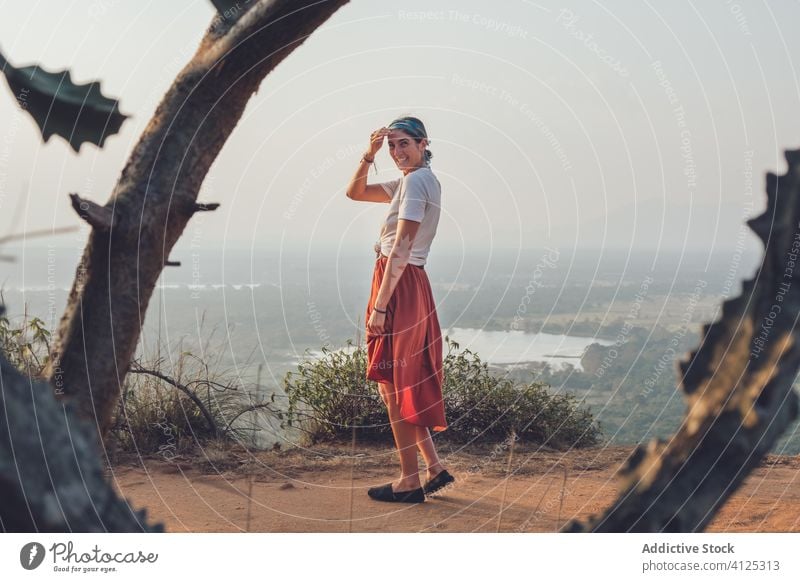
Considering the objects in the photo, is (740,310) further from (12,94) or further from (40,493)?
(12,94)

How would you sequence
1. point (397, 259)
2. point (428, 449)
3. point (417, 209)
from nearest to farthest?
point (417, 209)
point (397, 259)
point (428, 449)

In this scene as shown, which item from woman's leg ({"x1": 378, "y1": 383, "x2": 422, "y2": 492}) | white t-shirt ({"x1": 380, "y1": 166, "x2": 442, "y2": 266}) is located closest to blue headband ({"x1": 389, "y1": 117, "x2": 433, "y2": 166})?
white t-shirt ({"x1": 380, "y1": 166, "x2": 442, "y2": 266})

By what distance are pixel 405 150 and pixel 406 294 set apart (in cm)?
87

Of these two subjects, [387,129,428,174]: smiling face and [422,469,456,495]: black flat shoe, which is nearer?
[387,129,428,174]: smiling face

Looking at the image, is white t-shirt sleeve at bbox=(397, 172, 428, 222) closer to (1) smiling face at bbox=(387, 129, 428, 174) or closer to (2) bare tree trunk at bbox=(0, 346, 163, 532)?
(1) smiling face at bbox=(387, 129, 428, 174)

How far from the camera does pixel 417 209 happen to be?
4.88 m

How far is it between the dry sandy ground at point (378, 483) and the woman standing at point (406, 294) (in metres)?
0.60

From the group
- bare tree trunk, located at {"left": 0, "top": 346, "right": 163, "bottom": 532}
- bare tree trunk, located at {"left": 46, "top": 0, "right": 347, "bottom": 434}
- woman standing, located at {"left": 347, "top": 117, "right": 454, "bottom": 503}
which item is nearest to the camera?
bare tree trunk, located at {"left": 0, "top": 346, "right": 163, "bottom": 532}

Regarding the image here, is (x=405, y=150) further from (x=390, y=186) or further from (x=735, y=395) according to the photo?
(x=735, y=395)

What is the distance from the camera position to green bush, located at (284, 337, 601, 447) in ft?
27.2

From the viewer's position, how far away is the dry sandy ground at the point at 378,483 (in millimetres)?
5375

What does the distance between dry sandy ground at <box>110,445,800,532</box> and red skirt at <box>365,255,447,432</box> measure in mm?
669

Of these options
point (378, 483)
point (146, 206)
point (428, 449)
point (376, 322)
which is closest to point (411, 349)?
point (376, 322)

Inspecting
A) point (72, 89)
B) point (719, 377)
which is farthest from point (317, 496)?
point (719, 377)
